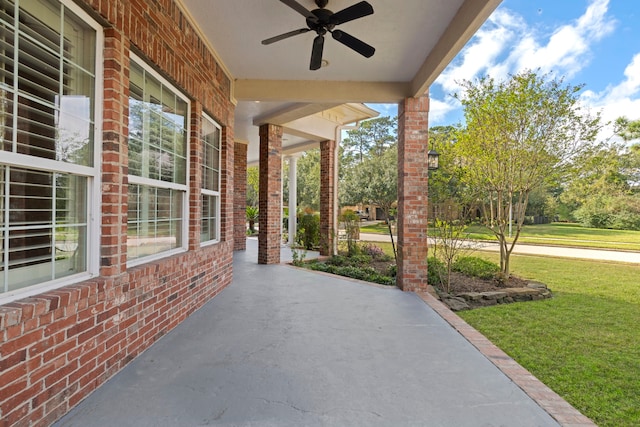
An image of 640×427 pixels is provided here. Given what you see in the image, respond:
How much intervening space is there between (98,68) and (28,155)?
0.85 meters

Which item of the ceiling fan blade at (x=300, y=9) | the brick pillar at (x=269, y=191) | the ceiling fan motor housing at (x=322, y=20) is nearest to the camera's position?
the ceiling fan blade at (x=300, y=9)

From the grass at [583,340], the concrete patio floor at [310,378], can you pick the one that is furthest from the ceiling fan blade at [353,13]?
the grass at [583,340]

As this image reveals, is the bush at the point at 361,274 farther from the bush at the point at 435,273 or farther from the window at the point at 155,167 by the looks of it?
the window at the point at 155,167

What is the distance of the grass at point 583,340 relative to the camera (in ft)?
8.60

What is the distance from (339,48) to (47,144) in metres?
3.37

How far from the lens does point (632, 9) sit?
16344mm

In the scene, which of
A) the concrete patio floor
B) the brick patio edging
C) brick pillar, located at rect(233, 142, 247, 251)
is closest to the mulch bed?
the concrete patio floor

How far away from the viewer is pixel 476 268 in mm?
7164

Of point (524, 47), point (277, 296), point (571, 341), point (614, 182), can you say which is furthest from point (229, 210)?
point (524, 47)

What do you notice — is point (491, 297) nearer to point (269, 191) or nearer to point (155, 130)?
point (269, 191)

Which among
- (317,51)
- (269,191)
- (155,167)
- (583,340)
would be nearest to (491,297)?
(583,340)

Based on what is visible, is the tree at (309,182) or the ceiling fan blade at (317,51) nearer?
the ceiling fan blade at (317,51)

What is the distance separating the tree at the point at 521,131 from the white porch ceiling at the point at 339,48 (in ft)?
6.63

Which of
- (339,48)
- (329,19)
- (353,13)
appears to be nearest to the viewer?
(353,13)
